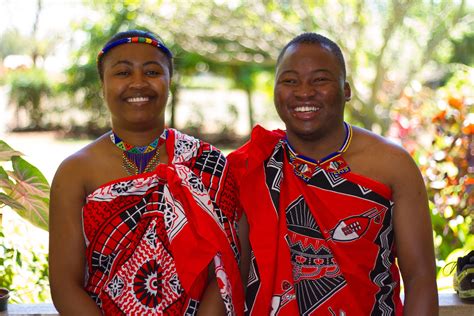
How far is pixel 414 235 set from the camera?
2.69 meters

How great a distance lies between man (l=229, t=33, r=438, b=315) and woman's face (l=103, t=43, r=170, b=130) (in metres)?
0.50

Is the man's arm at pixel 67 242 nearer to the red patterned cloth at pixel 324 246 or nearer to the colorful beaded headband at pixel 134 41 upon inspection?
the colorful beaded headband at pixel 134 41

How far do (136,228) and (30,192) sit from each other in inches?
30.3

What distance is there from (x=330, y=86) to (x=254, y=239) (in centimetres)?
69

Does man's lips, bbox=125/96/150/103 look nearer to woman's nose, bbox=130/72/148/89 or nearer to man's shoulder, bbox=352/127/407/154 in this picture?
woman's nose, bbox=130/72/148/89

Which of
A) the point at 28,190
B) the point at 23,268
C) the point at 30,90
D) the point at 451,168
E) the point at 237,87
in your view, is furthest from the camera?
the point at 30,90

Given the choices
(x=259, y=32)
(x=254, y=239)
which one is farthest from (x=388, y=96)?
(x=254, y=239)

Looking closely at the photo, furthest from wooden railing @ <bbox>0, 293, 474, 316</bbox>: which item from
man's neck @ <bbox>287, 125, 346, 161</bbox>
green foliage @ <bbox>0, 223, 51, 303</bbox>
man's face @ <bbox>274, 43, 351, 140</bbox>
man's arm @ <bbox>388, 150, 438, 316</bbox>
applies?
man's face @ <bbox>274, 43, 351, 140</bbox>

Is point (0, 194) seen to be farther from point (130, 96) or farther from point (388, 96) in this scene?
point (388, 96)

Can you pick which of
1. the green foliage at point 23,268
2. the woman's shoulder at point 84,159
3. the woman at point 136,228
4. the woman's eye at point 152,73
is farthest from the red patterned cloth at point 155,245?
the green foliage at point 23,268

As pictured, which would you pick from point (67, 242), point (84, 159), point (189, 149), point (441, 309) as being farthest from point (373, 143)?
point (67, 242)

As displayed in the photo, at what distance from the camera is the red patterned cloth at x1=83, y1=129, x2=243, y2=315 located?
264cm

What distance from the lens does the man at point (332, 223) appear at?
2.70m

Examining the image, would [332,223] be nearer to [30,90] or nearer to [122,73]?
[122,73]
